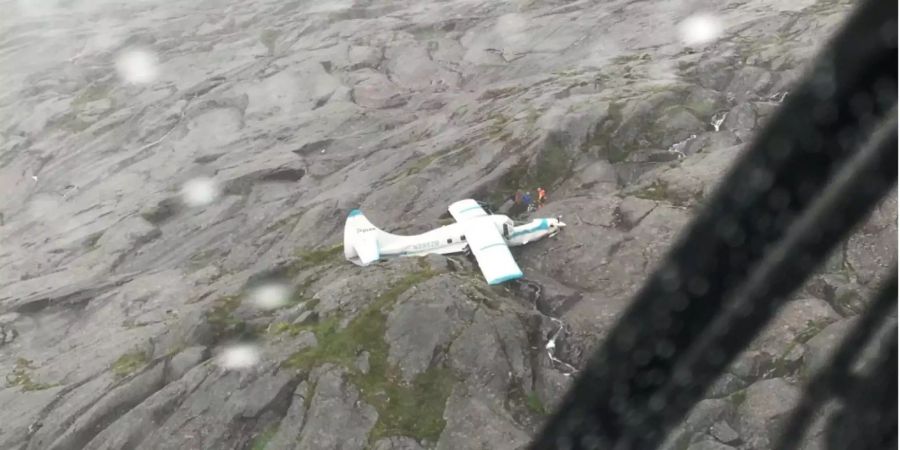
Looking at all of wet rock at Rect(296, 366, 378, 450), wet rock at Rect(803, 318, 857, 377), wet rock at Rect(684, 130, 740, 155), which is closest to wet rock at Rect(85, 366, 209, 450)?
wet rock at Rect(296, 366, 378, 450)

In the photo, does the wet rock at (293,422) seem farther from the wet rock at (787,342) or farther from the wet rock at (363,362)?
the wet rock at (787,342)

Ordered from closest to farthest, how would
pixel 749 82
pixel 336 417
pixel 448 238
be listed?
1. pixel 336 417
2. pixel 448 238
3. pixel 749 82

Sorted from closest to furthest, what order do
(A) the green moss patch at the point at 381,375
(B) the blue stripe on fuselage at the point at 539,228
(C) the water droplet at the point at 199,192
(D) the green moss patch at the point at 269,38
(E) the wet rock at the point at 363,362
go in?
(A) the green moss patch at the point at 381,375
(E) the wet rock at the point at 363,362
(B) the blue stripe on fuselage at the point at 539,228
(C) the water droplet at the point at 199,192
(D) the green moss patch at the point at 269,38

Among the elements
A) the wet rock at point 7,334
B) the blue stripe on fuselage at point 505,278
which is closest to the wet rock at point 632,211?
the blue stripe on fuselage at point 505,278

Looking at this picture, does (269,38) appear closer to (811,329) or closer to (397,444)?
(397,444)

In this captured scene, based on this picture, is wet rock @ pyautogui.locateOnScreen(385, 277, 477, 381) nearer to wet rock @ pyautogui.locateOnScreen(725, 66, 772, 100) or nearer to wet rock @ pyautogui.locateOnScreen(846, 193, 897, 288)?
wet rock @ pyautogui.locateOnScreen(846, 193, 897, 288)

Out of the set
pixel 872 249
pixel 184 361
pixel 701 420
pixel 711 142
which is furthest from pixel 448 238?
pixel 872 249

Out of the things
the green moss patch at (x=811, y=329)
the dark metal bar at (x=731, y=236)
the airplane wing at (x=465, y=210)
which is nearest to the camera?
the dark metal bar at (x=731, y=236)
